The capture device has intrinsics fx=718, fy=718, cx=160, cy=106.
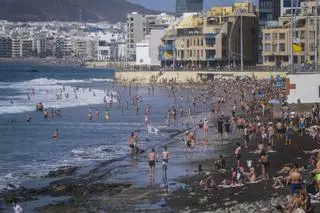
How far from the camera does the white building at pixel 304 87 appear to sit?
43906 millimetres

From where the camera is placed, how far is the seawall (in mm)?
95250

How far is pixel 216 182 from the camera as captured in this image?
84.8 ft

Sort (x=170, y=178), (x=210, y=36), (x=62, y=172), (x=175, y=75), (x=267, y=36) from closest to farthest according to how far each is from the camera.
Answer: (x=170, y=178) → (x=62, y=172) → (x=267, y=36) → (x=175, y=75) → (x=210, y=36)

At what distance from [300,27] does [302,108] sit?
47.3m

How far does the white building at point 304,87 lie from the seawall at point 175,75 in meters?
43.8

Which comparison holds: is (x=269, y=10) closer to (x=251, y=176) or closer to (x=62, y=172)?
(x=62, y=172)

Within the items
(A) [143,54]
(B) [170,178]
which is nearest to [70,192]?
(B) [170,178]

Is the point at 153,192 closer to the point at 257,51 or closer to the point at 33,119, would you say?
the point at 33,119

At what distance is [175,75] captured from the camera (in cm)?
10862

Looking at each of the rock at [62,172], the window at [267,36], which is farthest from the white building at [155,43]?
the rock at [62,172]

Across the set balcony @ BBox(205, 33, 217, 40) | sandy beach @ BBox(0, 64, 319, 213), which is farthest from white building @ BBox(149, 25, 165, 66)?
sandy beach @ BBox(0, 64, 319, 213)

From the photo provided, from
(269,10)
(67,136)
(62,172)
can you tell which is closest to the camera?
(62,172)

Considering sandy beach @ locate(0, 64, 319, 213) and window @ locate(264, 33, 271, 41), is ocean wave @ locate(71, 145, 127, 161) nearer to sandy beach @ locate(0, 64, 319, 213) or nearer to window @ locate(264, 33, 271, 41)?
sandy beach @ locate(0, 64, 319, 213)

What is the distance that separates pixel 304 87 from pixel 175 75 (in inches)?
2554
